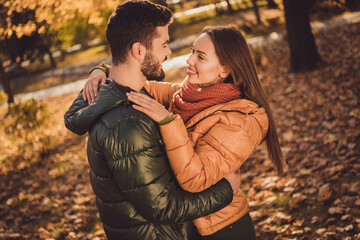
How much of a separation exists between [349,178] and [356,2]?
12.8 m

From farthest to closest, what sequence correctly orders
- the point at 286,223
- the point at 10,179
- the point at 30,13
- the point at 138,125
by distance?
1. the point at 30,13
2. the point at 10,179
3. the point at 286,223
4. the point at 138,125

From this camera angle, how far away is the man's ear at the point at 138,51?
201 cm

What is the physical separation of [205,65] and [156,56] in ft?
1.49

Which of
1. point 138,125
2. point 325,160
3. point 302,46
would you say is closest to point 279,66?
point 302,46

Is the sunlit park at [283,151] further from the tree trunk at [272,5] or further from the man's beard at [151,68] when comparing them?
the tree trunk at [272,5]

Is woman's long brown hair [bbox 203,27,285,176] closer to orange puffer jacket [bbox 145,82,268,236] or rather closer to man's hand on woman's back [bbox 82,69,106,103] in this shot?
orange puffer jacket [bbox 145,82,268,236]

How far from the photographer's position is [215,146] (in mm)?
2041

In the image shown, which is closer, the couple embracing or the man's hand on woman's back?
the couple embracing

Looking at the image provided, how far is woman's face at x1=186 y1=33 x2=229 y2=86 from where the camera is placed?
2398 mm

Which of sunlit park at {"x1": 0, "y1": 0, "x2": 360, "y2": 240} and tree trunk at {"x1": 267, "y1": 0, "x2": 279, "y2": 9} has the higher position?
tree trunk at {"x1": 267, "y1": 0, "x2": 279, "y2": 9}

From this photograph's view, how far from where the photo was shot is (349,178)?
4.22 metres

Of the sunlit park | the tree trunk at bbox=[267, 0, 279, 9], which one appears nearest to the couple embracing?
the sunlit park

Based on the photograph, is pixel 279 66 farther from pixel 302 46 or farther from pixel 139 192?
pixel 139 192

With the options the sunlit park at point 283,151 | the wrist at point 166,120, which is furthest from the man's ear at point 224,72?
the sunlit park at point 283,151
